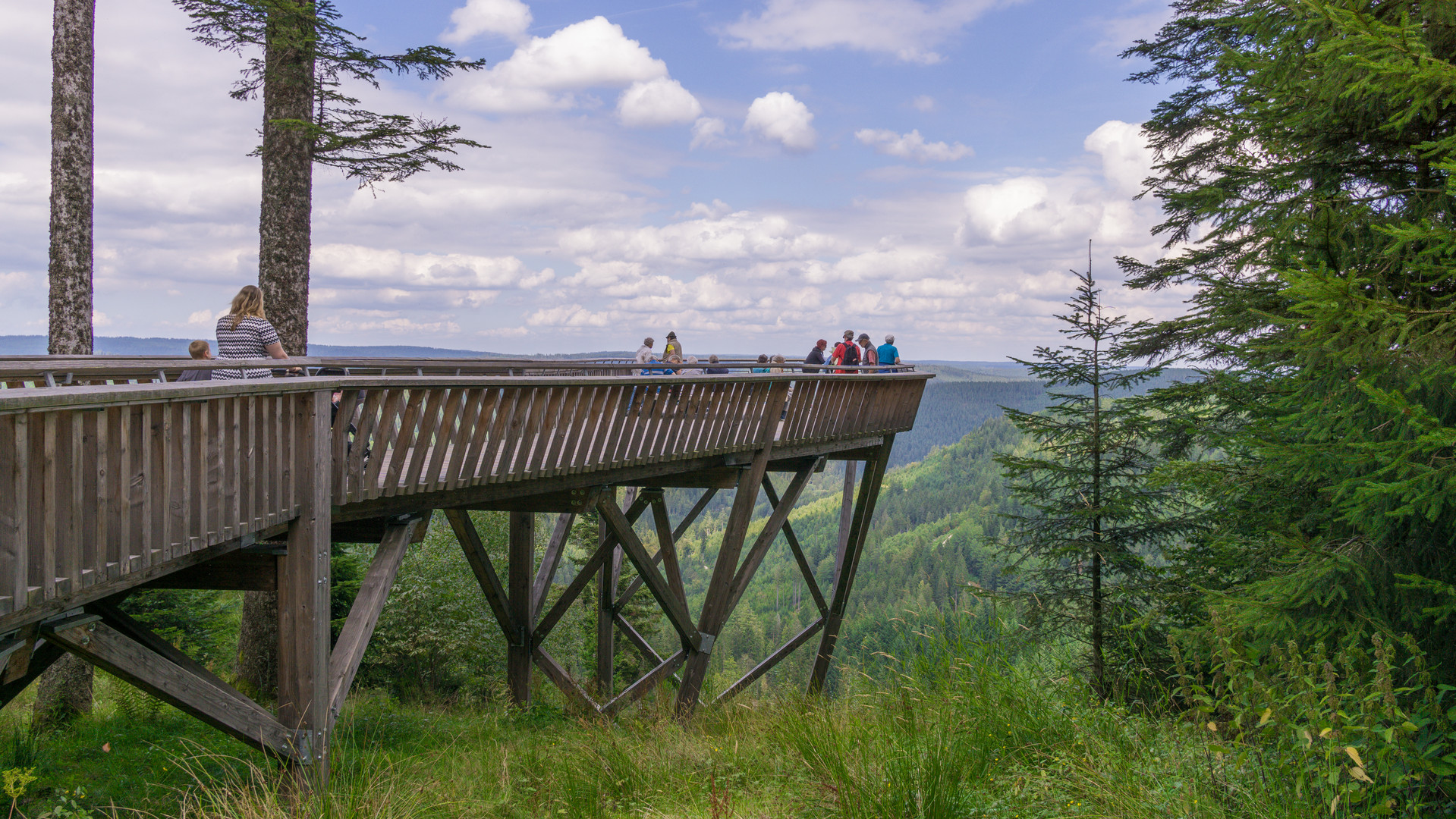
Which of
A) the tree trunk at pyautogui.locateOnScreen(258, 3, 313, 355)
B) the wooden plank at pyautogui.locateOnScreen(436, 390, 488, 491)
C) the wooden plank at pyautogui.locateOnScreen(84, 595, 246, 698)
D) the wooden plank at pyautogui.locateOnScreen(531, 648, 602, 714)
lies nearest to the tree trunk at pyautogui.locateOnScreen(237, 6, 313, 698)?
the tree trunk at pyautogui.locateOnScreen(258, 3, 313, 355)

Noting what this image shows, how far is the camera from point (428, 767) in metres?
6.37

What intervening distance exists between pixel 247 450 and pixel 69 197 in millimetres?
6691

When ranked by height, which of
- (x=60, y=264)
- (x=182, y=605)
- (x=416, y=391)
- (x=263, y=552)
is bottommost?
(x=182, y=605)

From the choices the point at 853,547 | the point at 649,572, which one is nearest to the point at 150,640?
the point at 649,572

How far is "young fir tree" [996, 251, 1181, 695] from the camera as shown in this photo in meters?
12.5

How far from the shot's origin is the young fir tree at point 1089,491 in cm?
1255

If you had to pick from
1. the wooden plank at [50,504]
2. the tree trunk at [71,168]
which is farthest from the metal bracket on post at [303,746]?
the tree trunk at [71,168]

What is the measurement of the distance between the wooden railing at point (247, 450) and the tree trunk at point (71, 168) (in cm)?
535

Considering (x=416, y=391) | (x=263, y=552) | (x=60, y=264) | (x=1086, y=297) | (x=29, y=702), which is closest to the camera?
(x=263, y=552)

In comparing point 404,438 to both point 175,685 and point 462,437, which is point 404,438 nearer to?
point 462,437

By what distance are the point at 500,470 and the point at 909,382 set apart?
29.6 ft

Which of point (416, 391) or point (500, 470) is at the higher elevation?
point (416, 391)

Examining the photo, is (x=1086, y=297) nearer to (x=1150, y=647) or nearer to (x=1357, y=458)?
(x=1150, y=647)

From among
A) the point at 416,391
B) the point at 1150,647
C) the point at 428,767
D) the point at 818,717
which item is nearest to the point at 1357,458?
the point at 818,717
